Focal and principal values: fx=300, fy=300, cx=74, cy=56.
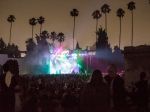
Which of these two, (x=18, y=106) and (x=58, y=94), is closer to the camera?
(x=18, y=106)

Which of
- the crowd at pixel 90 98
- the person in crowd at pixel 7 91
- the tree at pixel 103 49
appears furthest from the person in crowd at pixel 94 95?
the tree at pixel 103 49

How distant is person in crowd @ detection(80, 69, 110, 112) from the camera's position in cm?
576

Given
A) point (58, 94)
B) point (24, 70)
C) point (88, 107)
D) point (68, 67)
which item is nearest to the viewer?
point (88, 107)

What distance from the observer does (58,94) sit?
9.42 meters

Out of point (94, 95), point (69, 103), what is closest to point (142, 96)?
point (69, 103)

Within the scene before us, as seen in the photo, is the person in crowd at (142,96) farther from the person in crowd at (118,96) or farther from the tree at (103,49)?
the tree at (103,49)

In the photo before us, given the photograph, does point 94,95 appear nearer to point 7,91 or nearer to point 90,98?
point 90,98

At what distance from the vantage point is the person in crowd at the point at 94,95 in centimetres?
576

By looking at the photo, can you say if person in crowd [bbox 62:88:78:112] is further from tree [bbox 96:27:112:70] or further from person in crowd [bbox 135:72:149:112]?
tree [bbox 96:27:112:70]

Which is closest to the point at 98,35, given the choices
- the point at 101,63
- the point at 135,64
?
the point at 101,63

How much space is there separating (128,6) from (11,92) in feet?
244

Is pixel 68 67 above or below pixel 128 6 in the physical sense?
below

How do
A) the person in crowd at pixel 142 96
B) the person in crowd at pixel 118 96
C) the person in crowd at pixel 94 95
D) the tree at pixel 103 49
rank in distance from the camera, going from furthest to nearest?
the tree at pixel 103 49
the person in crowd at pixel 142 96
the person in crowd at pixel 118 96
the person in crowd at pixel 94 95

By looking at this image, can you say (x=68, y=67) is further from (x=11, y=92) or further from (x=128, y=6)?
(x=11, y=92)
